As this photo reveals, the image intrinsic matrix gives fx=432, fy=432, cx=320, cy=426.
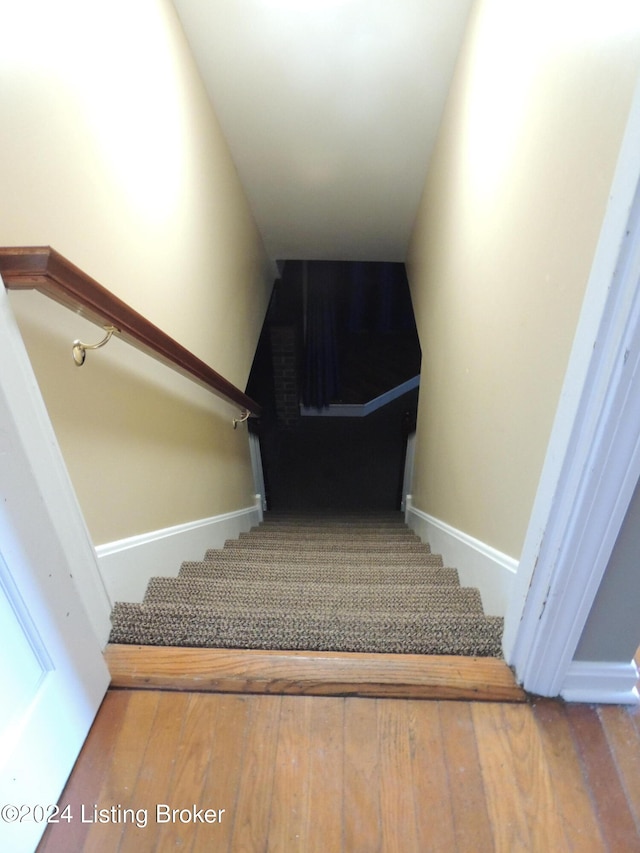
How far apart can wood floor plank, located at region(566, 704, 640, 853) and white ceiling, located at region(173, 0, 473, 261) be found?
2.27 m

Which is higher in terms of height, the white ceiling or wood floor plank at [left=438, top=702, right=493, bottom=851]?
the white ceiling

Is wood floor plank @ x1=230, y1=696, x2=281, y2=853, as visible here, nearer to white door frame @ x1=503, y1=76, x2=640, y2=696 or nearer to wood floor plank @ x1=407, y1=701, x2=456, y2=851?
wood floor plank @ x1=407, y1=701, x2=456, y2=851

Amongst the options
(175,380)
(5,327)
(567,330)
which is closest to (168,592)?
(175,380)

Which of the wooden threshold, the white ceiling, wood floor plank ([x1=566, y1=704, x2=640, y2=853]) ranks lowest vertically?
wood floor plank ([x1=566, y1=704, x2=640, y2=853])

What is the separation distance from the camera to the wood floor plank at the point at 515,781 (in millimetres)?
770

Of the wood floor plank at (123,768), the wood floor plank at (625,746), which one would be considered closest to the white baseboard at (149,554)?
the wood floor plank at (123,768)

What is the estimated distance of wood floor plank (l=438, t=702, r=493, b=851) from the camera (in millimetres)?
770

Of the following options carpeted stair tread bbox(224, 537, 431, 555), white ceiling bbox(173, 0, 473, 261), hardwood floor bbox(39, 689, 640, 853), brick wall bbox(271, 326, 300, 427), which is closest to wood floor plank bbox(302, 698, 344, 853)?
hardwood floor bbox(39, 689, 640, 853)

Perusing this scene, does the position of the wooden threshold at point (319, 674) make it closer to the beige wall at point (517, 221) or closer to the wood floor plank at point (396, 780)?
the wood floor plank at point (396, 780)

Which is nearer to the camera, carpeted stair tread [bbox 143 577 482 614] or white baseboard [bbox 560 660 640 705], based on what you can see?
white baseboard [bbox 560 660 640 705]

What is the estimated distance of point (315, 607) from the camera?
1.23 meters

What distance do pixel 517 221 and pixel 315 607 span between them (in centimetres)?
117

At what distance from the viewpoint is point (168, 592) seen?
133 centimetres

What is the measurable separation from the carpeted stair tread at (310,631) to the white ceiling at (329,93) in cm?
212
